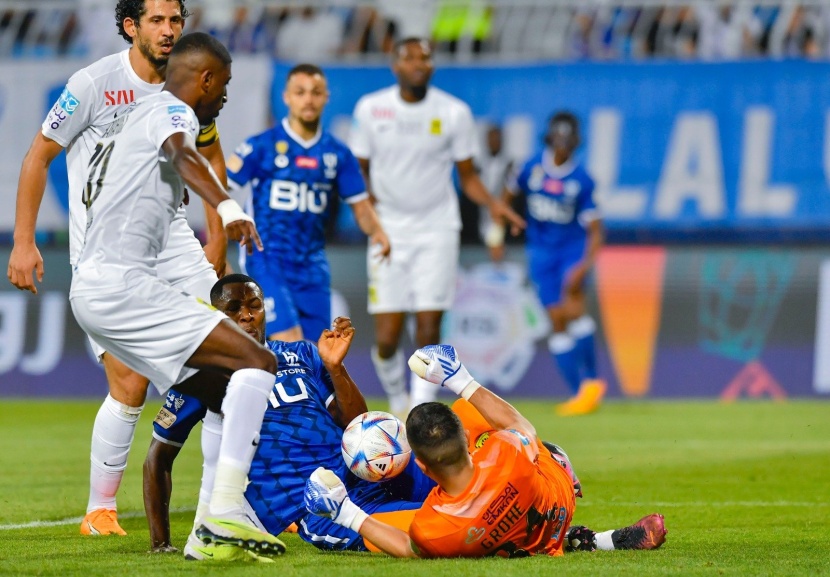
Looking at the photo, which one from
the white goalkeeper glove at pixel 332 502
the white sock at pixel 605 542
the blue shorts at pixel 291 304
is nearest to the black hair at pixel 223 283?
the white goalkeeper glove at pixel 332 502

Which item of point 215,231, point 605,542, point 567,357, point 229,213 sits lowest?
point 567,357

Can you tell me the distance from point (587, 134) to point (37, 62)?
5.92 metres

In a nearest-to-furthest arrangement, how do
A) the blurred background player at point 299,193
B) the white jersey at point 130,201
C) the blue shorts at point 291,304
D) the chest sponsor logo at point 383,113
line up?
the white jersey at point 130,201 → the blue shorts at point 291,304 → the blurred background player at point 299,193 → the chest sponsor logo at point 383,113

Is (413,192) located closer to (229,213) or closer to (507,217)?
(507,217)

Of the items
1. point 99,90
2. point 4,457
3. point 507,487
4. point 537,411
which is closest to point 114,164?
point 99,90

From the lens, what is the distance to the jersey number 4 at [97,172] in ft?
17.2

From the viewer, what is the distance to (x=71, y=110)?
20.6ft

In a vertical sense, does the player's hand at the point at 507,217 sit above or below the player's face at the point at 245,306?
above

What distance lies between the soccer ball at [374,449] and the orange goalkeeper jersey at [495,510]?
0.93 feet

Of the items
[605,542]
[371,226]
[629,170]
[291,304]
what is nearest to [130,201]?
[605,542]

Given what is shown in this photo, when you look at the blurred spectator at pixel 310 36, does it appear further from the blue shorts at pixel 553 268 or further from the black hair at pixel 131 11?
the black hair at pixel 131 11

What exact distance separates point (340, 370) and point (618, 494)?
2744 mm

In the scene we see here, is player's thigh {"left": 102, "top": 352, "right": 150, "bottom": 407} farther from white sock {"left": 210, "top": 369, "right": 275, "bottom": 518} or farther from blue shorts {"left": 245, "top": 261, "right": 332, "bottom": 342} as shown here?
blue shorts {"left": 245, "top": 261, "right": 332, "bottom": 342}

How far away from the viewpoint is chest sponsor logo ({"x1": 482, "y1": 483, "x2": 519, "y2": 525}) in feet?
17.1
